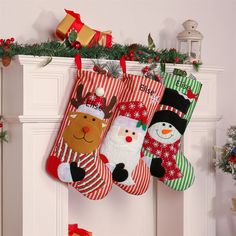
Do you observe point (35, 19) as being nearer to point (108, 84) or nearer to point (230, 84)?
point (108, 84)

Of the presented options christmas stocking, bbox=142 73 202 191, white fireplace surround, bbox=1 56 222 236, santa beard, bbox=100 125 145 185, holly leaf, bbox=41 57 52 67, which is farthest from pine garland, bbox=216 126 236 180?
holly leaf, bbox=41 57 52 67

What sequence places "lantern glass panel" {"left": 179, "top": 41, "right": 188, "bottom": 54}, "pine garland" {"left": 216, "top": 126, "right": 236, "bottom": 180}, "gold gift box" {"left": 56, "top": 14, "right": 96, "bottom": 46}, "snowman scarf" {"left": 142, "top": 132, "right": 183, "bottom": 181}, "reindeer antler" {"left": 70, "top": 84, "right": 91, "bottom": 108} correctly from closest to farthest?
"reindeer antler" {"left": 70, "top": 84, "right": 91, "bottom": 108} → "gold gift box" {"left": 56, "top": 14, "right": 96, "bottom": 46} → "snowman scarf" {"left": 142, "top": 132, "right": 183, "bottom": 181} → "pine garland" {"left": 216, "top": 126, "right": 236, "bottom": 180} → "lantern glass panel" {"left": 179, "top": 41, "right": 188, "bottom": 54}

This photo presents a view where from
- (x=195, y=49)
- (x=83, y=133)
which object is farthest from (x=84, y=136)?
(x=195, y=49)

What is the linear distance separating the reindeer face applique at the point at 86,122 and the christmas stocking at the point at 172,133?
330 mm

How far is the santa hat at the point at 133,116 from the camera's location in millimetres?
2273

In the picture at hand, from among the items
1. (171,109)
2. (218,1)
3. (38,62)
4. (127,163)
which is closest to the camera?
(38,62)

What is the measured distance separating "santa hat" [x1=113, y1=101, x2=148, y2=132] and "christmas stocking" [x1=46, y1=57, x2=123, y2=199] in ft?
0.30

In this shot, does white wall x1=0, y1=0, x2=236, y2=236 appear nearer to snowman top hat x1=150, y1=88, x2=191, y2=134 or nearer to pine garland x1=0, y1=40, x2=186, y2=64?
pine garland x1=0, y1=40, x2=186, y2=64

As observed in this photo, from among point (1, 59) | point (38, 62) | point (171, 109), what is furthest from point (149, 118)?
point (1, 59)

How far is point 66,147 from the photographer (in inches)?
84.1

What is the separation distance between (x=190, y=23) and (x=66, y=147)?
1.03 metres

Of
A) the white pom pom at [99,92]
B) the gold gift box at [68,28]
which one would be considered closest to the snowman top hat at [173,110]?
the white pom pom at [99,92]

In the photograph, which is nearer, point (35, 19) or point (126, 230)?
point (35, 19)

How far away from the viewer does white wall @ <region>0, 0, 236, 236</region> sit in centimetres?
242
